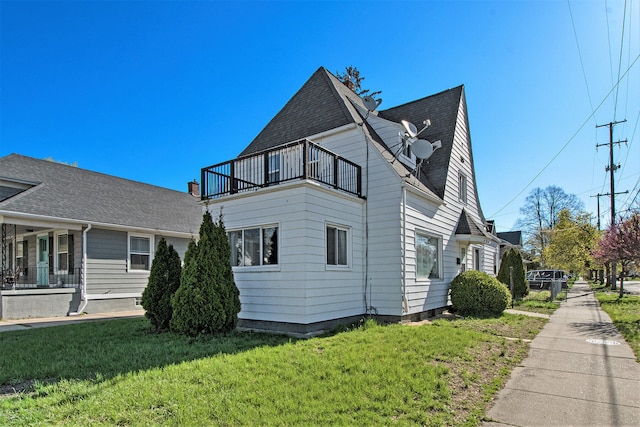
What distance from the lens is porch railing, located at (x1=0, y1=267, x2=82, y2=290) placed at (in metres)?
12.9

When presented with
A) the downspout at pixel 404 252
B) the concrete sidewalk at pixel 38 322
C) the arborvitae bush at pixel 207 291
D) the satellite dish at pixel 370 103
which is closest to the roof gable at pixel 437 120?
the downspout at pixel 404 252

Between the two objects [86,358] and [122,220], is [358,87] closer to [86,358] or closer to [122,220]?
[122,220]

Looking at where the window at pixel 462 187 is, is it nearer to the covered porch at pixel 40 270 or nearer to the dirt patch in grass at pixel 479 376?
the dirt patch in grass at pixel 479 376

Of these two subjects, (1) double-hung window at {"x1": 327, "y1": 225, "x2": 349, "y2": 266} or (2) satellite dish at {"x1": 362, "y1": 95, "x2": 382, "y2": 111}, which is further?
(2) satellite dish at {"x1": 362, "y1": 95, "x2": 382, "y2": 111}

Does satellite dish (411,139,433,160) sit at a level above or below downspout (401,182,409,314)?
above

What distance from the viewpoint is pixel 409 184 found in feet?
32.7

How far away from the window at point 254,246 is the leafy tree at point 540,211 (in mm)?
45665

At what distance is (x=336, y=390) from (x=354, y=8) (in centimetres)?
1019

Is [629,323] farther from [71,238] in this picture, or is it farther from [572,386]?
[71,238]

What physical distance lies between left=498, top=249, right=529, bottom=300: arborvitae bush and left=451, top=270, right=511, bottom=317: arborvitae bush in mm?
6469

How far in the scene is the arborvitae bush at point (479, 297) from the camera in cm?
1121

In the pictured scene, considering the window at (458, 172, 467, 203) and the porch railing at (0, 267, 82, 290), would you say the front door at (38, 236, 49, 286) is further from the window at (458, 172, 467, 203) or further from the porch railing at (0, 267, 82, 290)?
the window at (458, 172, 467, 203)

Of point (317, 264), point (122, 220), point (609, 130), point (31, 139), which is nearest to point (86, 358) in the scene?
point (317, 264)

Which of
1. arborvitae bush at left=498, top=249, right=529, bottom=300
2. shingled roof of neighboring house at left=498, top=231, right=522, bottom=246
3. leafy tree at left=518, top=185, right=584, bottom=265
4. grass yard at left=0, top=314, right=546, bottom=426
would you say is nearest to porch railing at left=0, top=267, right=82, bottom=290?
grass yard at left=0, top=314, right=546, bottom=426
